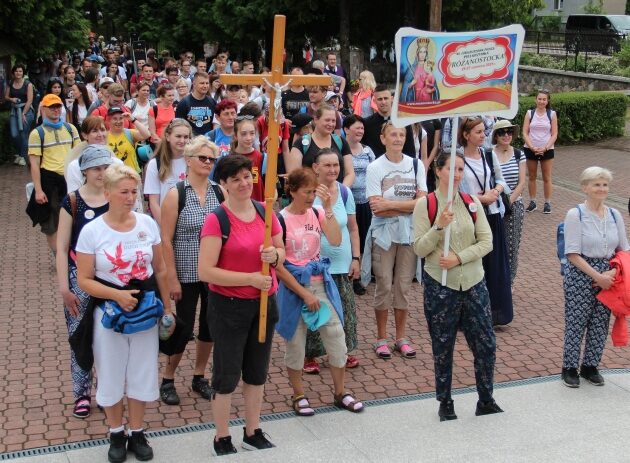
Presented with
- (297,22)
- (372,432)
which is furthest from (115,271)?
(297,22)

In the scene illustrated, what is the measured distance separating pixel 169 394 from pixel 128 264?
1.48m

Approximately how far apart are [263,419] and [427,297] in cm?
137

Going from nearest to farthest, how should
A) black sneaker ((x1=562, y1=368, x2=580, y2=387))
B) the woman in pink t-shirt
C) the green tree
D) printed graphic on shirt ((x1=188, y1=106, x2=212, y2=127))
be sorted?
1. the woman in pink t-shirt
2. black sneaker ((x1=562, y1=368, x2=580, y2=387))
3. printed graphic on shirt ((x1=188, y1=106, x2=212, y2=127))
4. the green tree

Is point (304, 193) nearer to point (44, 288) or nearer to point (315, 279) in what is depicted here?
point (315, 279)

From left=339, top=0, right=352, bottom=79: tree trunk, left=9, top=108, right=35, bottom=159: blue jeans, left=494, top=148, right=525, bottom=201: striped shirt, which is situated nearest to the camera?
left=494, top=148, right=525, bottom=201: striped shirt

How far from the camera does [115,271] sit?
16.9 ft

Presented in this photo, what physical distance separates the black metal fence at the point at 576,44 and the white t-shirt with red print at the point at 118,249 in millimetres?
25335

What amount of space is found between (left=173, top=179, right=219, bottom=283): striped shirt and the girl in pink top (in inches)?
323

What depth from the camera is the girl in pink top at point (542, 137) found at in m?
13.1

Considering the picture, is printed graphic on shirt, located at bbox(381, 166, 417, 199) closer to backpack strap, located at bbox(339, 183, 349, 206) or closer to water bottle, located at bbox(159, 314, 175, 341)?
backpack strap, located at bbox(339, 183, 349, 206)

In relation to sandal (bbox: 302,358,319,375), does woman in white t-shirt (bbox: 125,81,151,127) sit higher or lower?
higher

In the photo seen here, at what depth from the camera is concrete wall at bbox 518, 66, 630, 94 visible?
1012 inches

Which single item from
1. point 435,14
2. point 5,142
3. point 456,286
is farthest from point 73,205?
point 435,14

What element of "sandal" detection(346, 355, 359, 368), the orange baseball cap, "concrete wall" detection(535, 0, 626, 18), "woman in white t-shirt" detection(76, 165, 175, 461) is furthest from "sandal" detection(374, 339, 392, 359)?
"concrete wall" detection(535, 0, 626, 18)
